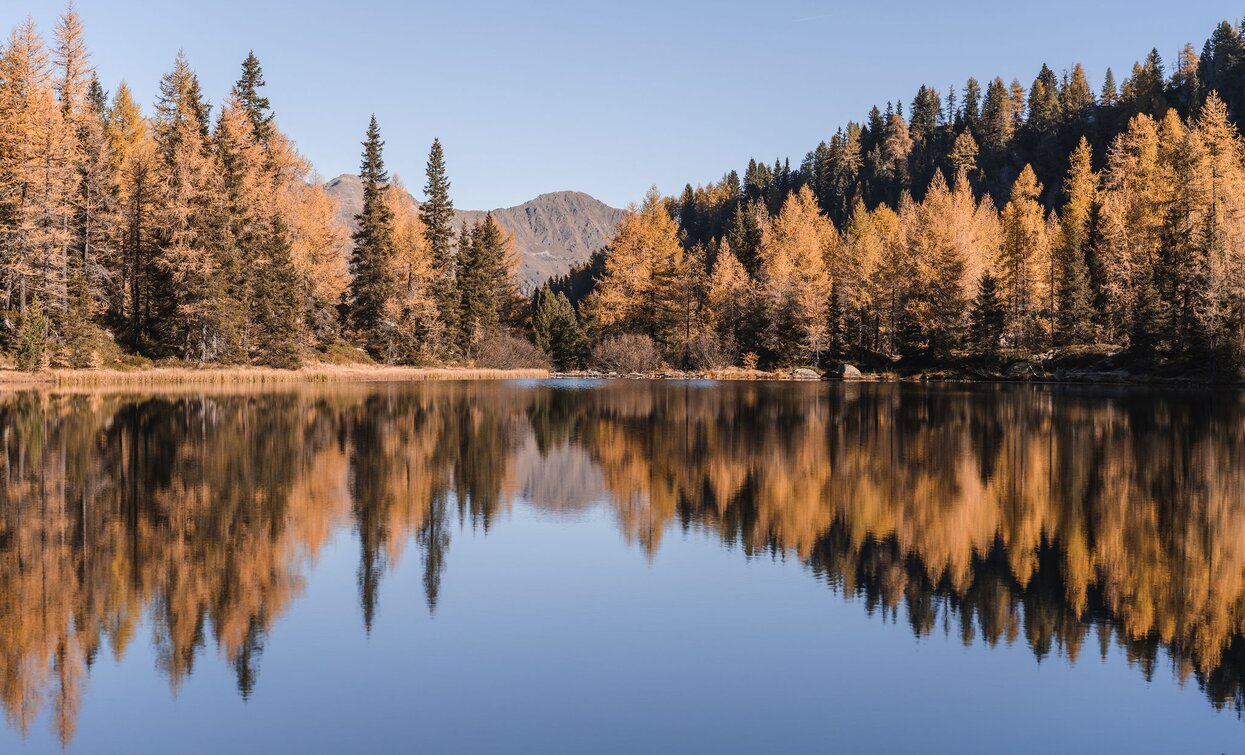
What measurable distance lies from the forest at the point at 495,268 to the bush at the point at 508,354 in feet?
0.94

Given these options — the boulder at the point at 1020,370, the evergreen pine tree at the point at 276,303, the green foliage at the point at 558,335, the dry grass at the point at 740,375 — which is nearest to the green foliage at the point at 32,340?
the evergreen pine tree at the point at 276,303

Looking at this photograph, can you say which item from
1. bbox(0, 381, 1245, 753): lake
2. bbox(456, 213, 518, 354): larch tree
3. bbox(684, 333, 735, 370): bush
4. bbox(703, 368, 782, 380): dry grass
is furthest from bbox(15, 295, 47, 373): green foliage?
bbox(684, 333, 735, 370): bush

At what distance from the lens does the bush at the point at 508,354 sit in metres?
81.1

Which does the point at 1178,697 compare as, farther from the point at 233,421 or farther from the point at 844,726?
the point at 233,421

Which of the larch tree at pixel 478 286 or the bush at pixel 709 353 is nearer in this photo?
the bush at pixel 709 353

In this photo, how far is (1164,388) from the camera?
2192 inches

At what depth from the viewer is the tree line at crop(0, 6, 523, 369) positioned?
49938mm

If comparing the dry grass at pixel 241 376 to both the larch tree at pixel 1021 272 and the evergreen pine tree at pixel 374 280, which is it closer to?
the evergreen pine tree at pixel 374 280

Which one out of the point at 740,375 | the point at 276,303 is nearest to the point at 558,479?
the point at 276,303

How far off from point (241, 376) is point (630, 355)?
32125mm

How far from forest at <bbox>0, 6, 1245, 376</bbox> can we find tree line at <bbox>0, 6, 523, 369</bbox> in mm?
191

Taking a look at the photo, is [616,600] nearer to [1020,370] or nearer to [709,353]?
[1020,370]

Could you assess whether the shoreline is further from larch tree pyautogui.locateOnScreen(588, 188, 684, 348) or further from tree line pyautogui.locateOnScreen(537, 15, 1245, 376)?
larch tree pyautogui.locateOnScreen(588, 188, 684, 348)

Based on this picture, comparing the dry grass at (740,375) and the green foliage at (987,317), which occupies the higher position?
the green foliage at (987,317)
